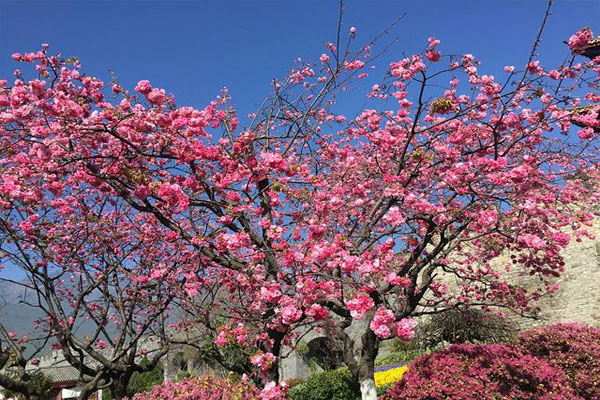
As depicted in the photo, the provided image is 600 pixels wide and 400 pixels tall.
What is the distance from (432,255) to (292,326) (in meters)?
2.30

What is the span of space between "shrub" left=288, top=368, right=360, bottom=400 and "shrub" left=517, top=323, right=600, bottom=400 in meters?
4.63

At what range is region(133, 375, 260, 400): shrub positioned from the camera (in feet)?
17.4

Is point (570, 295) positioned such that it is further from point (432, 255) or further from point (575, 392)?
point (432, 255)

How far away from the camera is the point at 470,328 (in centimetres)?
1371

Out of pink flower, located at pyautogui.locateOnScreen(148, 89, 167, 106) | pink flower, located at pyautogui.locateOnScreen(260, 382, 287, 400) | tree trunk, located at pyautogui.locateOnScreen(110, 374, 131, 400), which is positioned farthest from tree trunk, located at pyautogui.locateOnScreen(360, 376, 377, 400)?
pink flower, located at pyautogui.locateOnScreen(148, 89, 167, 106)

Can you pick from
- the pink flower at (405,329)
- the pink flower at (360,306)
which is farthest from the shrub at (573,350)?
the pink flower at (360,306)

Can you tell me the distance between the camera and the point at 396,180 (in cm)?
646

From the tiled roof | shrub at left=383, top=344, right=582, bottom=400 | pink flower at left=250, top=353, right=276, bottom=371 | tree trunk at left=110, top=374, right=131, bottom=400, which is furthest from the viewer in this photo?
the tiled roof

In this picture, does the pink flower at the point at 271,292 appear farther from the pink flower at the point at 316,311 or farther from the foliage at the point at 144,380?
the foliage at the point at 144,380

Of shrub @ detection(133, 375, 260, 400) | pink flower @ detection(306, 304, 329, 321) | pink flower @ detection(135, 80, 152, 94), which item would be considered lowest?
shrub @ detection(133, 375, 260, 400)

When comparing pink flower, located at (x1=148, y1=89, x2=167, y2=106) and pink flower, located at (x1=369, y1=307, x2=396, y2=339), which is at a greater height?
pink flower, located at (x1=148, y1=89, x2=167, y2=106)

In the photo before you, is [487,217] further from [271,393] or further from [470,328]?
[470,328]

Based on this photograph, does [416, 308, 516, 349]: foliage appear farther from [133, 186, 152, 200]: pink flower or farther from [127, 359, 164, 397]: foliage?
[127, 359, 164, 397]: foliage

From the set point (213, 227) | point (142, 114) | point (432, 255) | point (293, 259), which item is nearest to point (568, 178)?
point (432, 255)
